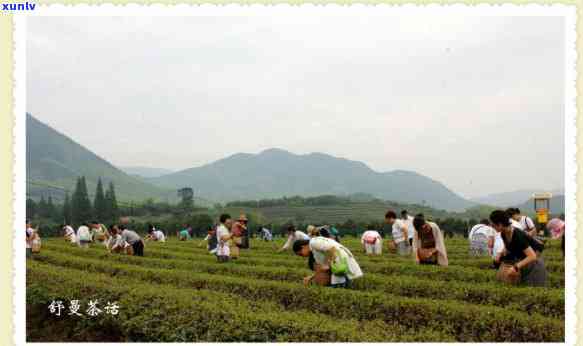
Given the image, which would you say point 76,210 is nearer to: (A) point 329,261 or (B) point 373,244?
(B) point 373,244

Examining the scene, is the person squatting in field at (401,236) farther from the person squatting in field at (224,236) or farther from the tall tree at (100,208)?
the tall tree at (100,208)

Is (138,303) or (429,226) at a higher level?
(429,226)

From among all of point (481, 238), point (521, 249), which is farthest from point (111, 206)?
point (521, 249)

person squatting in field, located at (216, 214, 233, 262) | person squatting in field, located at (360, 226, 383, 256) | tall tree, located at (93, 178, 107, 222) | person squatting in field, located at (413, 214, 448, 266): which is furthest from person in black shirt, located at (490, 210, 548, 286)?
tall tree, located at (93, 178, 107, 222)

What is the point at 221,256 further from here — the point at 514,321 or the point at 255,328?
the point at 514,321

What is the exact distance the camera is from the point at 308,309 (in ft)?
31.3

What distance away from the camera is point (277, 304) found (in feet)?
32.3

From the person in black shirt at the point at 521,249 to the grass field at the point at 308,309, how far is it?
344mm

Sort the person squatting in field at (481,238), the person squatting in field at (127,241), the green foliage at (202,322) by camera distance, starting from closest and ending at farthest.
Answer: the green foliage at (202,322), the person squatting in field at (481,238), the person squatting in field at (127,241)

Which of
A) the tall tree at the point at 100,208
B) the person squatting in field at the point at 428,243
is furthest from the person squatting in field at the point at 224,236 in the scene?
the tall tree at the point at 100,208

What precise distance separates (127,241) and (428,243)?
41.2 feet

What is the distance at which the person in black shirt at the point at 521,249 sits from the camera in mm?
8570

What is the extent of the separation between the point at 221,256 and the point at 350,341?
1021cm

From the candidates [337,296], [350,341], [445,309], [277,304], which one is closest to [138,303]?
[277,304]
